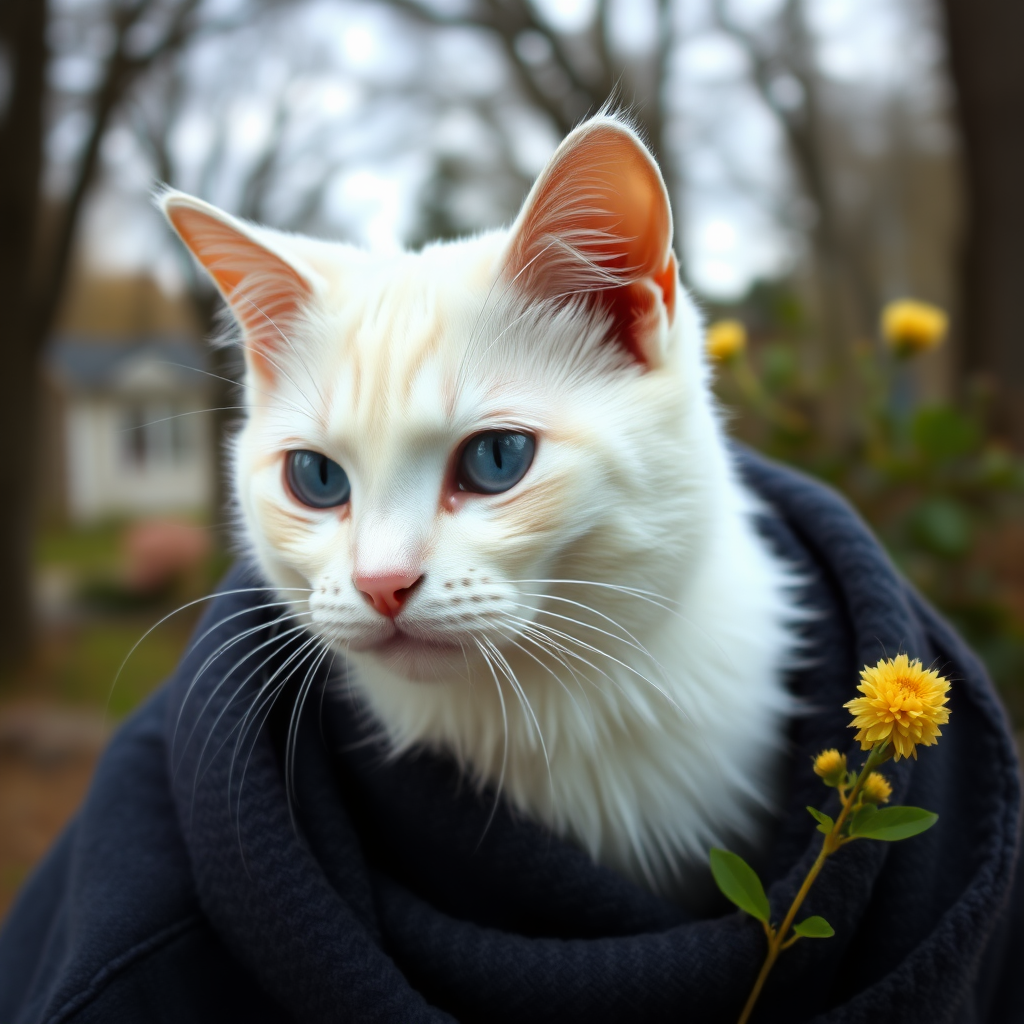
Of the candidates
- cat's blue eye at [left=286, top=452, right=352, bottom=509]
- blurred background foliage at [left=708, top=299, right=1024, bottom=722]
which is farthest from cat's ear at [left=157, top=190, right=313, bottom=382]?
blurred background foliage at [left=708, top=299, right=1024, bottom=722]

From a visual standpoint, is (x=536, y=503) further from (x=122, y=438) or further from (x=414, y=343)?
(x=122, y=438)

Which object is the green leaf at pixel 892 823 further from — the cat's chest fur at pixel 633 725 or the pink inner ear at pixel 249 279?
the pink inner ear at pixel 249 279

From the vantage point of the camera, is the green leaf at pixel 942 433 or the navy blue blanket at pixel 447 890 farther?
the green leaf at pixel 942 433

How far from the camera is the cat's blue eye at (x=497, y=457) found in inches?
21.6

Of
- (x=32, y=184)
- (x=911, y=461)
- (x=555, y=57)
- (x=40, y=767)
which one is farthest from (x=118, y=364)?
(x=911, y=461)

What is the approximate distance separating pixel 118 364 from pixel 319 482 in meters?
2.69

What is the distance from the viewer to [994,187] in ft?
6.35

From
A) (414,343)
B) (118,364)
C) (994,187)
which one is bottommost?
(414,343)

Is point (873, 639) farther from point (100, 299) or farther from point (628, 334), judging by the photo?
point (100, 299)

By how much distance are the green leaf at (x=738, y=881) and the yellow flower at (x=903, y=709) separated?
0.12 metres

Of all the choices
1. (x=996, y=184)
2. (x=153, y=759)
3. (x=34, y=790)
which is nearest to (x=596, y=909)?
(x=153, y=759)

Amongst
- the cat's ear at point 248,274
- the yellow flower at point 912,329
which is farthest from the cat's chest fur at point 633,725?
the yellow flower at point 912,329

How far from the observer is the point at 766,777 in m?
0.66

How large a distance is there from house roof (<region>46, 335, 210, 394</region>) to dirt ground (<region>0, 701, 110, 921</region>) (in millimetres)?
1020
